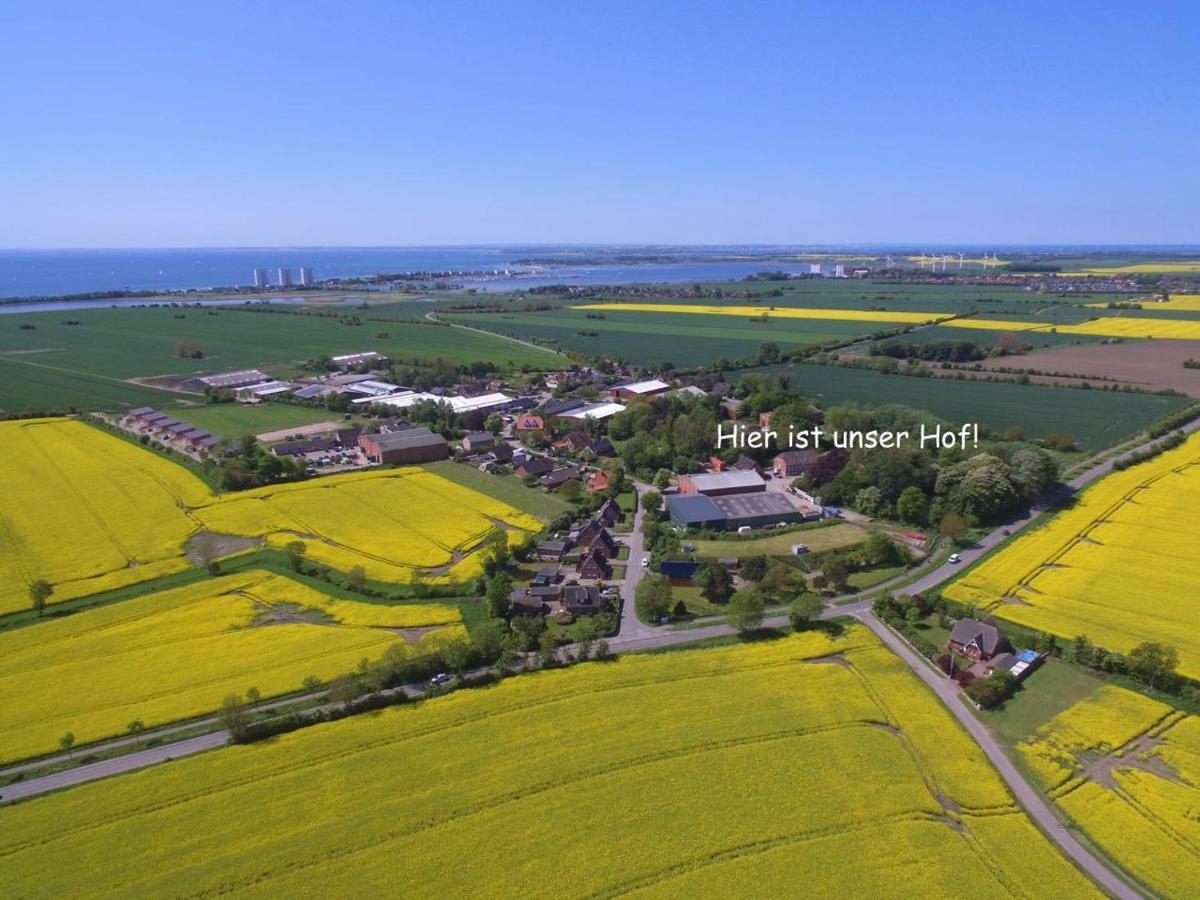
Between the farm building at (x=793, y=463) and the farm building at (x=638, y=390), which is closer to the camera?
the farm building at (x=793, y=463)

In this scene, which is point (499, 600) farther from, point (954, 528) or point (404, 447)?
point (404, 447)

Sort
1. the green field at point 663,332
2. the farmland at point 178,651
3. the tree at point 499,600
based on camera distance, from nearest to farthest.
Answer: the farmland at point 178,651 < the tree at point 499,600 < the green field at point 663,332

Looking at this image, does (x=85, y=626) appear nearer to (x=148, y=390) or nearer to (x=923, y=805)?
(x=923, y=805)

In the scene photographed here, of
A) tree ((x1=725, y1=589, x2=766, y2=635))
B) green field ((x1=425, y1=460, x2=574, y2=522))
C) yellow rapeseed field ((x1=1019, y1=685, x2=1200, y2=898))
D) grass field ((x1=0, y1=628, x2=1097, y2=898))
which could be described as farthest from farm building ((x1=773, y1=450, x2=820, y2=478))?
yellow rapeseed field ((x1=1019, y1=685, x2=1200, y2=898))

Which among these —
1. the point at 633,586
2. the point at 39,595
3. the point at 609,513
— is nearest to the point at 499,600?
the point at 633,586

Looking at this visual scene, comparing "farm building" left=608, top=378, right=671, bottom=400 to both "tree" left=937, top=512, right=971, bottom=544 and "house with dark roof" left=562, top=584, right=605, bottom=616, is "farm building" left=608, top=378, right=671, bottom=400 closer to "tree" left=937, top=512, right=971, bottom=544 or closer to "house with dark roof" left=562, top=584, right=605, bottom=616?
"tree" left=937, top=512, right=971, bottom=544

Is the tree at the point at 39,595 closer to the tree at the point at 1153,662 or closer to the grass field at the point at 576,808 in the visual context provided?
the grass field at the point at 576,808

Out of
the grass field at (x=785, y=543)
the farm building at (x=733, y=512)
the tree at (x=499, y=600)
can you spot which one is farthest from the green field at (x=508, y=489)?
the tree at (x=499, y=600)
